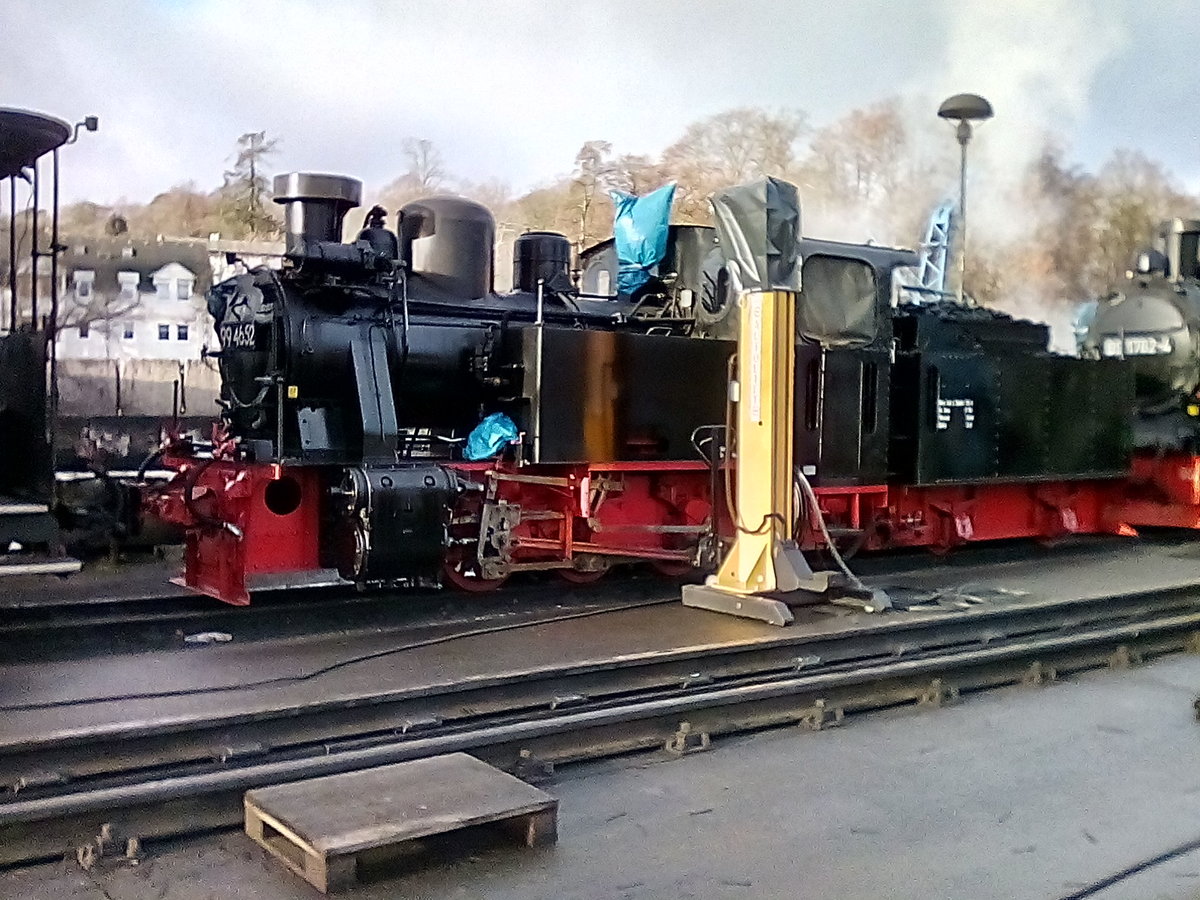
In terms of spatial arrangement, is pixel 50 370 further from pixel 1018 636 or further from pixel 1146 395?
pixel 1146 395

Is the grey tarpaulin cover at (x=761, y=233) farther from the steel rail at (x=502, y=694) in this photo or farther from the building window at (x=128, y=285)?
the building window at (x=128, y=285)

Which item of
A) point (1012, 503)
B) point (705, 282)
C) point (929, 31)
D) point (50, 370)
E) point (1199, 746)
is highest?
point (929, 31)

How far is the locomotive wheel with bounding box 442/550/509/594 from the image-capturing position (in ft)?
23.9

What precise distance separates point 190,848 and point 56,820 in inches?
16.7

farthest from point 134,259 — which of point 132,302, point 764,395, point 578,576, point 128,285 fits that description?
point 764,395

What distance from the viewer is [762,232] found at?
22.0ft

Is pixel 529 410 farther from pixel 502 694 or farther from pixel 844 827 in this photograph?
pixel 844 827

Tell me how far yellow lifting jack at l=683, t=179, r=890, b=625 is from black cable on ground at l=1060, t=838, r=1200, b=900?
2825 mm

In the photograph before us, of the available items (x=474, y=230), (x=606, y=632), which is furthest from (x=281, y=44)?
(x=606, y=632)

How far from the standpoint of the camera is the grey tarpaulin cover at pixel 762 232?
6.66 metres

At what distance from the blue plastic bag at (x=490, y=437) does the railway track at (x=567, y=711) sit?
121 cm

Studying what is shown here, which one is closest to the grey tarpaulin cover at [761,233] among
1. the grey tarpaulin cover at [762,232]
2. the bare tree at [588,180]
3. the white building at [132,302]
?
the grey tarpaulin cover at [762,232]

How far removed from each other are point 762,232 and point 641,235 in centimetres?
188

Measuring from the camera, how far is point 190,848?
146 inches
